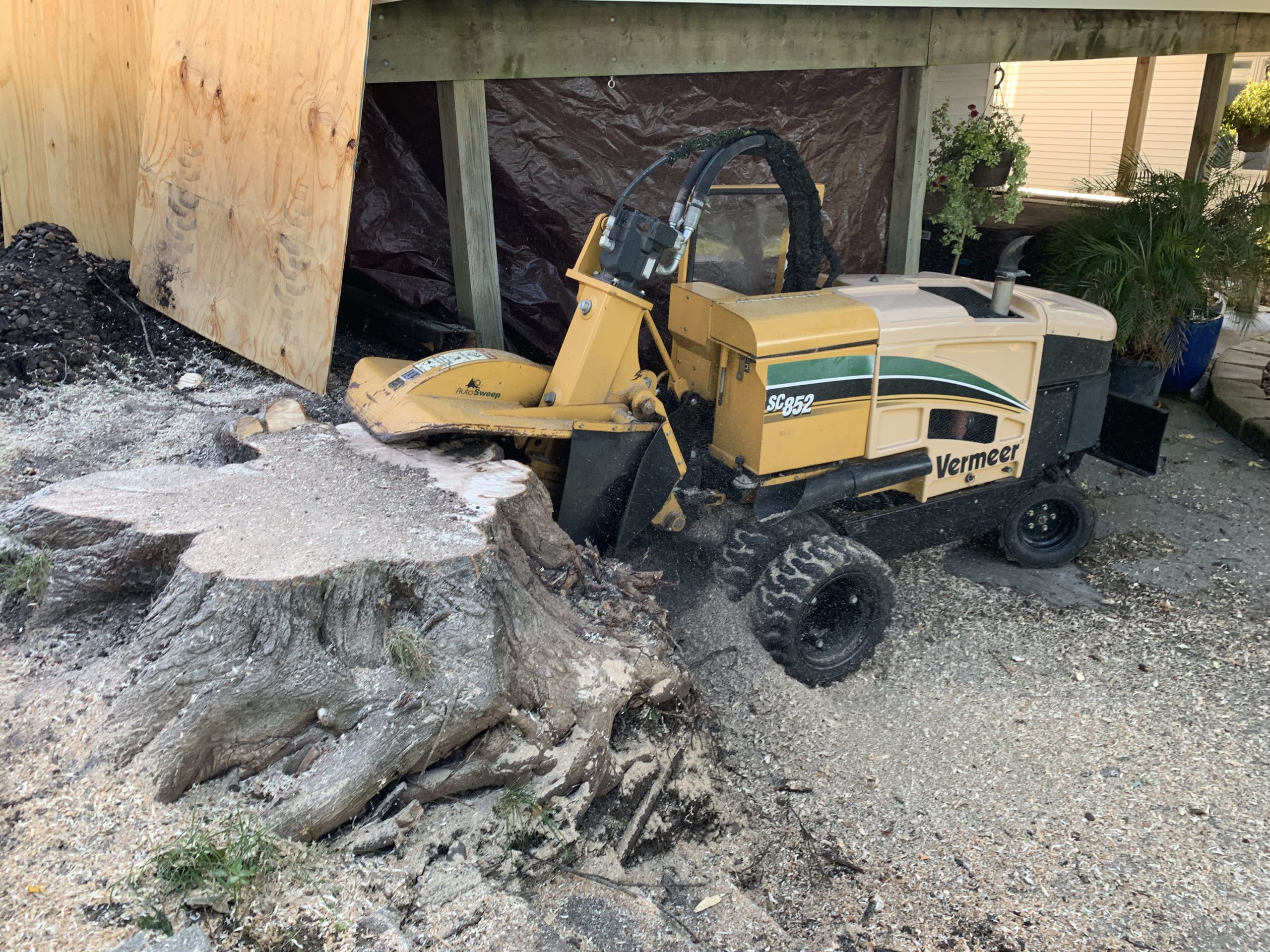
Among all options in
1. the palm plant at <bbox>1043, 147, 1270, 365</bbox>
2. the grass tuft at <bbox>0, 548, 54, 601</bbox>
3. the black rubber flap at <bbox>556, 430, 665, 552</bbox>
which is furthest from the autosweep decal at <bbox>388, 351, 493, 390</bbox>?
the palm plant at <bbox>1043, 147, 1270, 365</bbox>

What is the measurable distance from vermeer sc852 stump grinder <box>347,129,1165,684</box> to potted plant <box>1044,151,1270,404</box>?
191 centimetres

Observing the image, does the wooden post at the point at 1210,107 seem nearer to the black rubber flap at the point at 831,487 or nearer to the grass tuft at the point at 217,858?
the black rubber flap at the point at 831,487

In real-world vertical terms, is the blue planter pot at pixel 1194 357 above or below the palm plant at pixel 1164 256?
below

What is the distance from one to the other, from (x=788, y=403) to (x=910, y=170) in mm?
3086

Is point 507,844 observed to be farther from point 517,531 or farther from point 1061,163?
point 1061,163

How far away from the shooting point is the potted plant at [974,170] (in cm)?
695

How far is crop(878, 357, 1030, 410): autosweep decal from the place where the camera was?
401 centimetres

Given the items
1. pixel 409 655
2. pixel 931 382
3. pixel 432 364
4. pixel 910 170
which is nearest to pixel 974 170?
pixel 910 170

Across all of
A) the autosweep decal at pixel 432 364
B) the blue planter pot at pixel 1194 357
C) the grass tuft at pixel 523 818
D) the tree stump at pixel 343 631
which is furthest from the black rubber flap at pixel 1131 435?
the grass tuft at pixel 523 818

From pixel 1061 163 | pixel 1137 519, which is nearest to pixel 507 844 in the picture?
pixel 1137 519

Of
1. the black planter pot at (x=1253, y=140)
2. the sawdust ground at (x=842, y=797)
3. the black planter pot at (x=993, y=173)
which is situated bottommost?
the sawdust ground at (x=842, y=797)

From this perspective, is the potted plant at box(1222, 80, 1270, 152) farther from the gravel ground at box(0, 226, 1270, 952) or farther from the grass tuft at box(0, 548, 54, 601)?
the grass tuft at box(0, 548, 54, 601)

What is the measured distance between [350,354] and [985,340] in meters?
3.15

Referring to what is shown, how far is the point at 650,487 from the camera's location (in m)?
3.62
